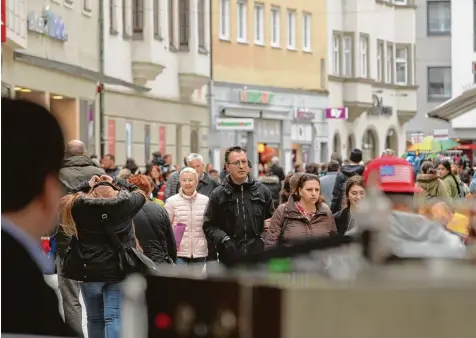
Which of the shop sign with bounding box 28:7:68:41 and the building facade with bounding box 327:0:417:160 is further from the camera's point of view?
the building facade with bounding box 327:0:417:160

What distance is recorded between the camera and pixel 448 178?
24.0 meters

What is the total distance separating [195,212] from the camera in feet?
48.5

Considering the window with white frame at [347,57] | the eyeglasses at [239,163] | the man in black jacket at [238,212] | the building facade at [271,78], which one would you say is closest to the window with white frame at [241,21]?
the building facade at [271,78]

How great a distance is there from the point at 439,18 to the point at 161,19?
36.9 m

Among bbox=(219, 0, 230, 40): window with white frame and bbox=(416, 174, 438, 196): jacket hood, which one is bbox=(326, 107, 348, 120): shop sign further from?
bbox=(416, 174, 438, 196): jacket hood

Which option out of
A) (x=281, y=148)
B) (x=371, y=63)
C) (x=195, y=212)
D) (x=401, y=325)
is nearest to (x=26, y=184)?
(x=401, y=325)

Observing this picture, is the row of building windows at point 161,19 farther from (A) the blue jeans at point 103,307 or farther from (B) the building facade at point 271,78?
(A) the blue jeans at point 103,307

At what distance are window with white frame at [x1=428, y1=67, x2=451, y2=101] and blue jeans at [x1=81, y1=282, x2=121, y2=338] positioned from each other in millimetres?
65559

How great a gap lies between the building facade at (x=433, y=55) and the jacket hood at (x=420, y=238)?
71.9m

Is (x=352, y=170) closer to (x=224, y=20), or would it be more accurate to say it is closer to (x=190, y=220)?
(x=190, y=220)

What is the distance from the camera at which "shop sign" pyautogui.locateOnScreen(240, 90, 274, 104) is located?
172 ft

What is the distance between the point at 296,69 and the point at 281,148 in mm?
3675

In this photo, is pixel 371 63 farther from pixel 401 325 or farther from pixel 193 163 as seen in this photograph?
pixel 401 325

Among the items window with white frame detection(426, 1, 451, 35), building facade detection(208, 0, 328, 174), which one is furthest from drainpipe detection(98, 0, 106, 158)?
window with white frame detection(426, 1, 451, 35)
